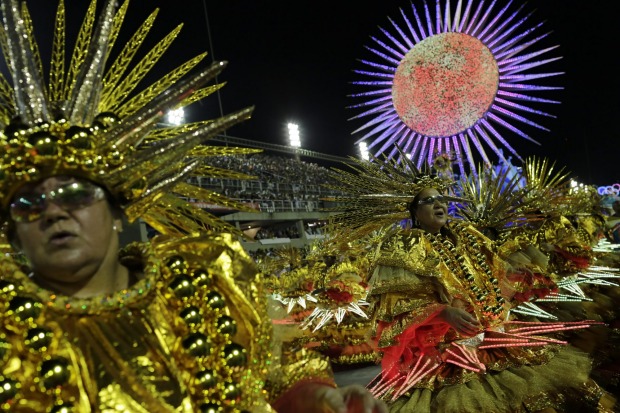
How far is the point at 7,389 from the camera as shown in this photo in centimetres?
132

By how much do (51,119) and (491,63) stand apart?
5915 mm

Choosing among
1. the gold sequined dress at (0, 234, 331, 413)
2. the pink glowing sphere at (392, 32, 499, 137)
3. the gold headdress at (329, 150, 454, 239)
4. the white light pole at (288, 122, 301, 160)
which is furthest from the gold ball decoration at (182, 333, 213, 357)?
the white light pole at (288, 122, 301, 160)

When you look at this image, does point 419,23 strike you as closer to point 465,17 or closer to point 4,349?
point 465,17

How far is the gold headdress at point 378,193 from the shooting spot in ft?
13.9

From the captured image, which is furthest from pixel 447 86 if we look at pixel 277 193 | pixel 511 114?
pixel 277 193

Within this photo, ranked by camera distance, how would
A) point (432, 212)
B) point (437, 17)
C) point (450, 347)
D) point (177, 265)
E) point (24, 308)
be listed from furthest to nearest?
point (437, 17) → point (432, 212) → point (450, 347) → point (177, 265) → point (24, 308)

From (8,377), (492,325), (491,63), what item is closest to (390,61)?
(491,63)

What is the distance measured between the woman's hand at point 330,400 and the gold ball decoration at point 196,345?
1.13 ft

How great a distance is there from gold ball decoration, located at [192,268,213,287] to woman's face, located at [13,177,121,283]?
0.32m

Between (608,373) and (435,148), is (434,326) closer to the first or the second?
(608,373)

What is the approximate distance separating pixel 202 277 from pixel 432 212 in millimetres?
2526

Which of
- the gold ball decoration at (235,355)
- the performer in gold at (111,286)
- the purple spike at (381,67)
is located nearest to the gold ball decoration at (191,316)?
the performer in gold at (111,286)

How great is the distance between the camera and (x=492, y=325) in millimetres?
3662

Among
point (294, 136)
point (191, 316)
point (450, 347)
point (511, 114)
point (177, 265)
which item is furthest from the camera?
point (294, 136)
